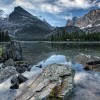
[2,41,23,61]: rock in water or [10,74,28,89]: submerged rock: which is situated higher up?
[2,41,23,61]: rock in water

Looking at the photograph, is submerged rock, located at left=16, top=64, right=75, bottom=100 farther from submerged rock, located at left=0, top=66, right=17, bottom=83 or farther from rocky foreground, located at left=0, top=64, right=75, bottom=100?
submerged rock, located at left=0, top=66, right=17, bottom=83

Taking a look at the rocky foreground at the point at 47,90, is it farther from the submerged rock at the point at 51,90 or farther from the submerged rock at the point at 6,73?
the submerged rock at the point at 6,73

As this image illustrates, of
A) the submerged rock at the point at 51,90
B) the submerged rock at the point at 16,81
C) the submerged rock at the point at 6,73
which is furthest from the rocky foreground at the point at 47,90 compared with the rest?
the submerged rock at the point at 6,73

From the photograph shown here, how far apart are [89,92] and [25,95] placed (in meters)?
9.24

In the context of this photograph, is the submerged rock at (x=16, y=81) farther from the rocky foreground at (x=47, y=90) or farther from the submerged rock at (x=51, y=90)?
the submerged rock at (x=51, y=90)

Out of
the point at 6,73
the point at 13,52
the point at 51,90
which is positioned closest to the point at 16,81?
the point at 6,73

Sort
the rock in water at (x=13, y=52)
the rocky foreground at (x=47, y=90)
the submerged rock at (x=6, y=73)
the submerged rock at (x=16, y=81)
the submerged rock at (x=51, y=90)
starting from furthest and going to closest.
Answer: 1. the rock in water at (x=13, y=52)
2. the submerged rock at (x=6, y=73)
3. the submerged rock at (x=16, y=81)
4. the rocky foreground at (x=47, y=90)
5. the submerged rock at (x=51, y=90)

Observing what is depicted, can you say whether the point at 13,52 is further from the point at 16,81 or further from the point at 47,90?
the point at 47,90

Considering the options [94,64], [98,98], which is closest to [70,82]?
[98,98]

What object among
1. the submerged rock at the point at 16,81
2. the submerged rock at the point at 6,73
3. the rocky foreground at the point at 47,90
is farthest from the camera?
the submerged rock at the point at 6,73

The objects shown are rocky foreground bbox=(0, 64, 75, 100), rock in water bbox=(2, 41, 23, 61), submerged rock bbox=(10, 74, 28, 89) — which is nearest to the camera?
rocky foreground bbox=(0, 64, 75, 100)

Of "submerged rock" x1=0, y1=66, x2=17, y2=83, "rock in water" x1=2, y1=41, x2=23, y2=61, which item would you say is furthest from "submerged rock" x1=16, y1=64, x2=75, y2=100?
"rock in water" x1=2, y1=41, x2=23, y2=61

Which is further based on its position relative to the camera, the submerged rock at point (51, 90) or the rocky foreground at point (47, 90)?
the rocky foreground at point (47, 90)

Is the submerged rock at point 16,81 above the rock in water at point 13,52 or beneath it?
beneath
